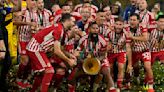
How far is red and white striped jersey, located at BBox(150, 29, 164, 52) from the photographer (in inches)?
453

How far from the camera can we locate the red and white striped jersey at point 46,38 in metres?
9.16

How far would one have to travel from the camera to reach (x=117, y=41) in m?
11.1

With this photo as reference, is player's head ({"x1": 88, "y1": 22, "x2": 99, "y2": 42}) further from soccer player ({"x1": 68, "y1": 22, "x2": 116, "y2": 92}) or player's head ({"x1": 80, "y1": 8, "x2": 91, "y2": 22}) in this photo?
player's head ({"x1": 80, "y1": 8, "x2": 91, "y2": 22})

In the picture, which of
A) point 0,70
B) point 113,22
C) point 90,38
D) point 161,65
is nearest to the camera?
point 90,38

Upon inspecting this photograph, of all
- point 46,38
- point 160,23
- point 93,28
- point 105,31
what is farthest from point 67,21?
point 160,23

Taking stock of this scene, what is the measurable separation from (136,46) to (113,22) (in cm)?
72

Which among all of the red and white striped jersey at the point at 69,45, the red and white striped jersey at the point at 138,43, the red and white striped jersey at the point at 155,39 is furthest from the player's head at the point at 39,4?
the red and white striped jersey at the point at 155,39

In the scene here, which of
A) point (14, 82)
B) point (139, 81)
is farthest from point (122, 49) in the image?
point (14, 82)

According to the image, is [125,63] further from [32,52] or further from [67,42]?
[32,52]

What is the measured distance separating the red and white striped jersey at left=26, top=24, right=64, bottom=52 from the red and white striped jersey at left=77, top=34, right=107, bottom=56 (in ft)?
3.12

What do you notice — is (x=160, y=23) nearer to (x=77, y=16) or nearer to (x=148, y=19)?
(x=148, y=19)

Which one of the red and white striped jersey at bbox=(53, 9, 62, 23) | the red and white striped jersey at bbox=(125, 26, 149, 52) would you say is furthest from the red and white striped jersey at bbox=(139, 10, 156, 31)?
the red and white striped jersey at bbox=(53, 9, 62, 23)

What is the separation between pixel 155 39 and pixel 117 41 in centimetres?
92

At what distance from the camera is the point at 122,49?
11.2m
